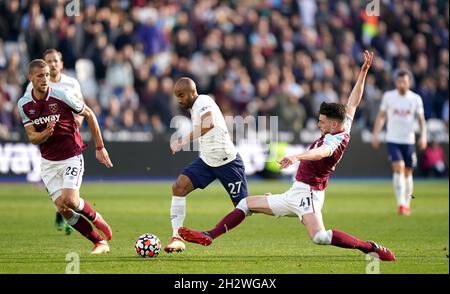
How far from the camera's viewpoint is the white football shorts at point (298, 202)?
10484mm

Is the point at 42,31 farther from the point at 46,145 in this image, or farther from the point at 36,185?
the point at 46,145

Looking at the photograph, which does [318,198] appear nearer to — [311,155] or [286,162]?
[311,155]

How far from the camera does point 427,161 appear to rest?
26.4 m

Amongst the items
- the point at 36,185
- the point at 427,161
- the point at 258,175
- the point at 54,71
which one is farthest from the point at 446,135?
the point at 54,71

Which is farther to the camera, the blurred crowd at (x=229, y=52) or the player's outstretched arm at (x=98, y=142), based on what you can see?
the blurred crowd at (x=229, y=52)

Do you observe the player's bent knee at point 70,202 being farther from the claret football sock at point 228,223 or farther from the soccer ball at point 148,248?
the claret football sock at point 228,223

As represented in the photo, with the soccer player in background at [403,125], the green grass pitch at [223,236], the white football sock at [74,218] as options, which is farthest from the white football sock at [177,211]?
the soccer player in background at [403,125]

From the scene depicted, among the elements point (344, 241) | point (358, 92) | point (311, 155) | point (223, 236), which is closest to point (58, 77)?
point (223, 236)

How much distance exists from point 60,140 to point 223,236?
10.9 feet

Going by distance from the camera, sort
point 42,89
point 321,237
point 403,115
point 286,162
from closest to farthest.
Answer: point 286,162, point 321,237, point 42,89, point 403,115

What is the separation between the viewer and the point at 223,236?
45.3ft

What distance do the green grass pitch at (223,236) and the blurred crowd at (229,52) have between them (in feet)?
11.1

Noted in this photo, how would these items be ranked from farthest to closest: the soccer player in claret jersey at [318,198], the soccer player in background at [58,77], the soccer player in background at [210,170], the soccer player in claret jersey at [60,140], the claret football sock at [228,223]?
the soccer player in background at [58,77], the soccer player in background at [210,170], the soccer player in claret jersey at [60,140], the claret football sock at [228,223], the soccer player in claret jersey at [318,198]

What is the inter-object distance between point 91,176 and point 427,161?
9.10 metres
